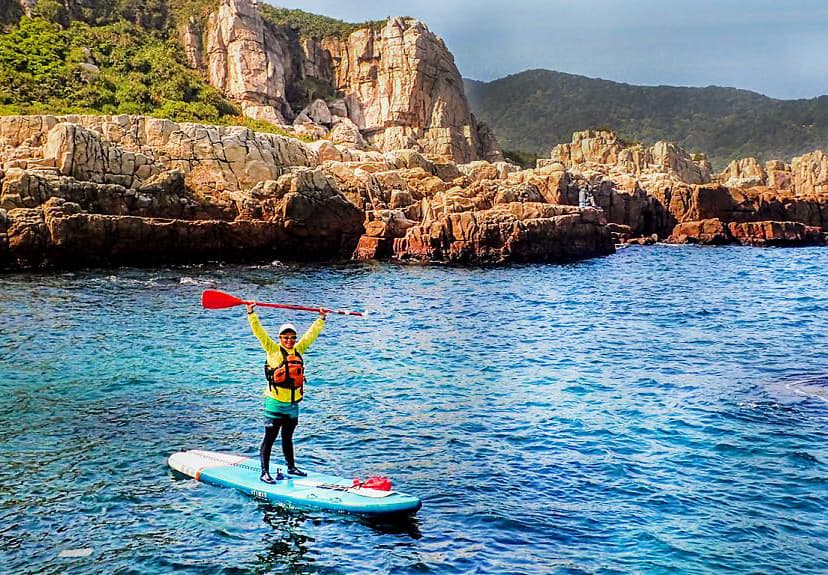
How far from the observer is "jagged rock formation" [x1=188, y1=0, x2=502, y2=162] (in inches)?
3455

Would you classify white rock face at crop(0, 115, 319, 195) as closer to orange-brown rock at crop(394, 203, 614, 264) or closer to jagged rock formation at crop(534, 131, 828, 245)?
orange-brown rock at crop(394, 203, 614, 264)

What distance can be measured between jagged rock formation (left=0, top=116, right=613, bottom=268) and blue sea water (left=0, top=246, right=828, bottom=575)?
945 centimetres

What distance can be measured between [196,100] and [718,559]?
76.5 meters

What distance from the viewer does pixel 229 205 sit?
4722cm

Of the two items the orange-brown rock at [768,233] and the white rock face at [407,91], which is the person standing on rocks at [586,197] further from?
the white rock face at [407,91]

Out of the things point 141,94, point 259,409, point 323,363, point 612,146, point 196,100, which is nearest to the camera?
point 259,409

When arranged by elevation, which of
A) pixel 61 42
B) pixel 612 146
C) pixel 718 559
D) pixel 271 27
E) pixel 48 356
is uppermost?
pixel 271 27

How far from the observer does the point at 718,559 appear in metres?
10.8

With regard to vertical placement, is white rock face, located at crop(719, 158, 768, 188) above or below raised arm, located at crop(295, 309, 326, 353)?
above

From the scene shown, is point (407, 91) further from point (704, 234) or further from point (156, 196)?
point (156, 196)

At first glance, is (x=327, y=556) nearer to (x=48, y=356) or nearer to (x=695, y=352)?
(x=48, y=356)

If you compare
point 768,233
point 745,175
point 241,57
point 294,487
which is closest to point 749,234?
point 768,233

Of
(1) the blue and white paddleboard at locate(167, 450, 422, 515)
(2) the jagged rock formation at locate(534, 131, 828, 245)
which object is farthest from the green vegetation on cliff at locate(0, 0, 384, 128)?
(1) the blue and white paddleboard at locate(167, 450, 422, 515)

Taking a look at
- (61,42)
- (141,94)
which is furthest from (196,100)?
(61,42)
